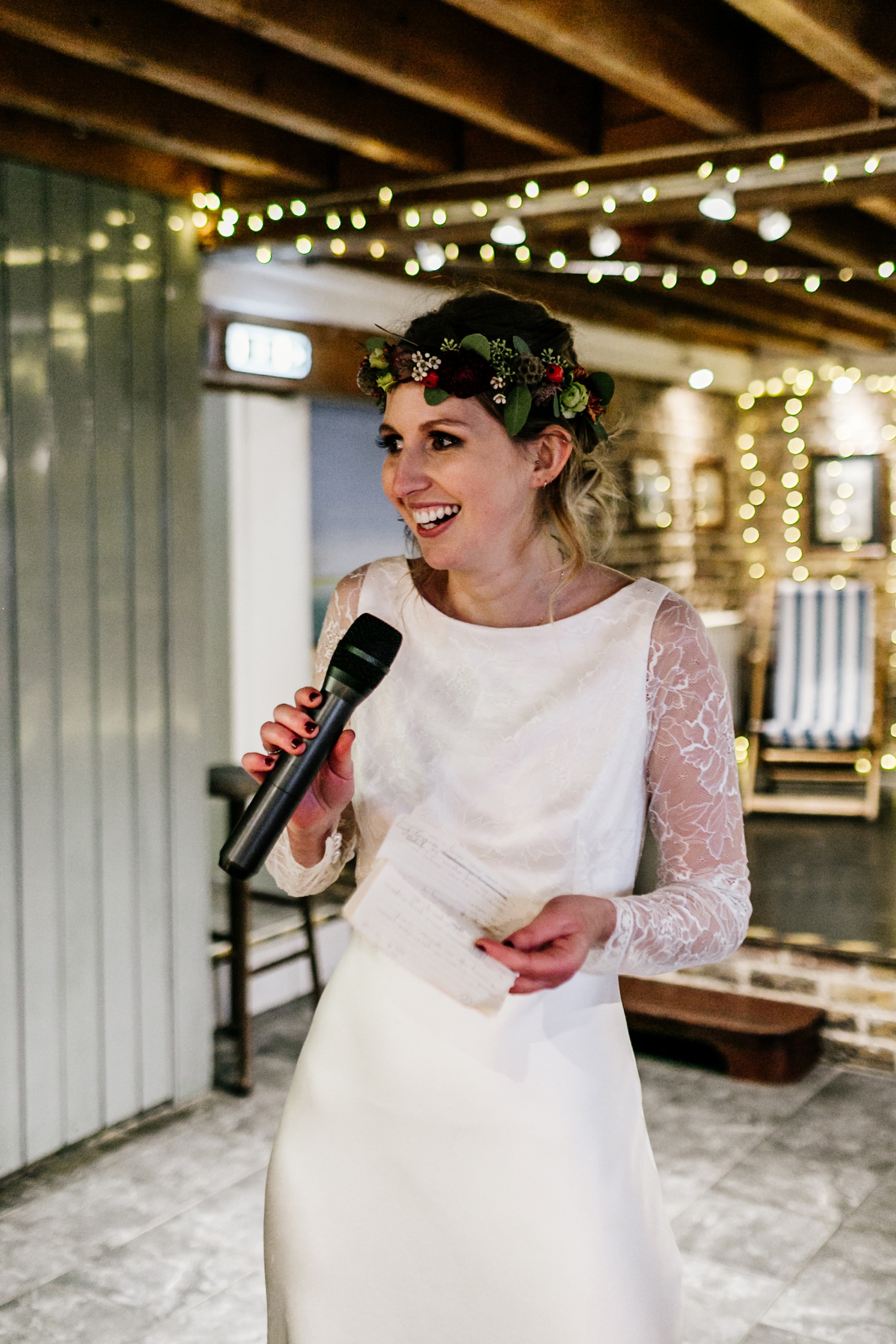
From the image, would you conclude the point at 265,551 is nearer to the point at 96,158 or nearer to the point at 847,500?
the point at 96,158

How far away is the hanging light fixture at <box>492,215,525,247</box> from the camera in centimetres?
347

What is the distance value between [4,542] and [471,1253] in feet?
7.67

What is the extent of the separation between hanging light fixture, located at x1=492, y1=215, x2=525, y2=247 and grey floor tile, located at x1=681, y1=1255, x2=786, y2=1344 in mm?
2678

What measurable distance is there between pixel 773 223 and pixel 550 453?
7.52ft

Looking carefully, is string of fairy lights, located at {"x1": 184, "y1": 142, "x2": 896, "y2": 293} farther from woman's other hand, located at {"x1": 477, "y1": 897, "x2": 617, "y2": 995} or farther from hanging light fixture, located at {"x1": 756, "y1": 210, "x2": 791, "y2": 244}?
woman's other hand, located at {"x1": 477, "y1": 897, "x2": 617, "y2": 995}

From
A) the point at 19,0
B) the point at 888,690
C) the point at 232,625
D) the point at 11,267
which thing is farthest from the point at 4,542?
the point at 888,690

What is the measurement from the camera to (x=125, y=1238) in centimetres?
304

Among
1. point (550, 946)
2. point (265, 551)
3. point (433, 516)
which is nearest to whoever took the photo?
point (550, 946)

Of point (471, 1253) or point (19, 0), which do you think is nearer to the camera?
point (471, 1253)

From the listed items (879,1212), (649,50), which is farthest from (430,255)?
(879,1212)

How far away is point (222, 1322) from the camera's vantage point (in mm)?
2703

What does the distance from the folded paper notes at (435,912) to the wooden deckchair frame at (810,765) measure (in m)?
5.68

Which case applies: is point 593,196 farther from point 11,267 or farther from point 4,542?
point 4,542

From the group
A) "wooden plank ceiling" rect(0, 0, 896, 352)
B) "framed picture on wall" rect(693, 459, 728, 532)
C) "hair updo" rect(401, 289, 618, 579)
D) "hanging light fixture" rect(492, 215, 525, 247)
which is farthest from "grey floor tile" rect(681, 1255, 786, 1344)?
"framed picture on wall" rect(693, 459, 728, 532)
